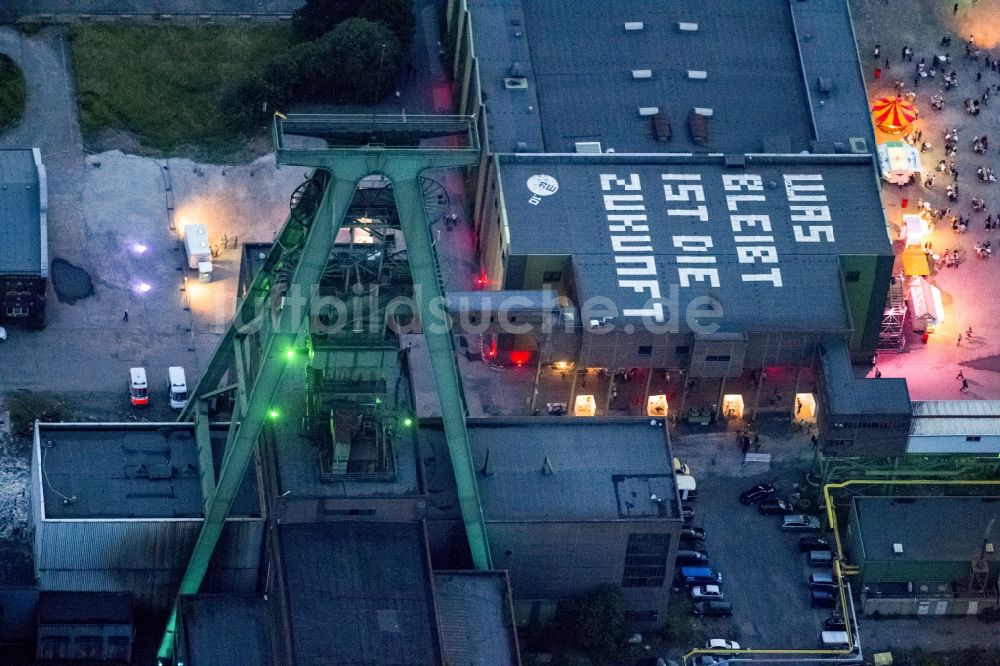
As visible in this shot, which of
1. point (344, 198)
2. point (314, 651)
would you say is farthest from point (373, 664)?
point (344, 198)

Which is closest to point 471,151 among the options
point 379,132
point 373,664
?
point 379,132

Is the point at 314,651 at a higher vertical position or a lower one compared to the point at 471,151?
lower

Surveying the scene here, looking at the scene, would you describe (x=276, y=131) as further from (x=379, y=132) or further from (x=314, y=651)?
(x=314, y=651)

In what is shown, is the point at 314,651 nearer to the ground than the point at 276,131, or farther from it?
nearer to the ground

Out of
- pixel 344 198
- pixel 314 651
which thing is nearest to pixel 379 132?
pixel 344 198

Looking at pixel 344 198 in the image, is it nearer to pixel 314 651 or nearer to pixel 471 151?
pixel 471 151

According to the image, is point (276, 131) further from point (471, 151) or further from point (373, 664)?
point (373, 664)
